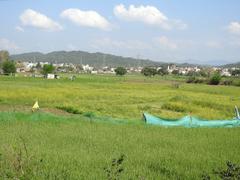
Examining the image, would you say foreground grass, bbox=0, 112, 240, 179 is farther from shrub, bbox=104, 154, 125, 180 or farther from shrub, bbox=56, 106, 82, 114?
shrub, bbox=56, 106, 82, 114

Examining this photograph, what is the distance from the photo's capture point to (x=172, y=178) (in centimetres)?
684

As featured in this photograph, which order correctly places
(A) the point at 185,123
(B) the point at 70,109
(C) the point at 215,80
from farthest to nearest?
(C) the point at 215,80 < (B) the point at 70,109 < (A) the point at 185,123

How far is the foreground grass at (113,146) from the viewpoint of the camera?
7.23m

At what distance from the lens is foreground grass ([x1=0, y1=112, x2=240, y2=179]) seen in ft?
23.7

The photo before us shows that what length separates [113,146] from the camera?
10.2 m

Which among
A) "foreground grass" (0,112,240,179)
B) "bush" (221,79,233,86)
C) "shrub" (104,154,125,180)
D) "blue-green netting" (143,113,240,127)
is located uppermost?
"shrub" (104,154,125,180)

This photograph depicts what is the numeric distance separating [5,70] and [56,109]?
67.0 metres

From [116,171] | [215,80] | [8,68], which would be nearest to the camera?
[116,171]

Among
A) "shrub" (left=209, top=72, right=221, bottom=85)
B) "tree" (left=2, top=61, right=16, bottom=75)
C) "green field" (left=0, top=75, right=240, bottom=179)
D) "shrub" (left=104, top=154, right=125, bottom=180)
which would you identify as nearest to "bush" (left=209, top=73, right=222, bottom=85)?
"shrub" (left=209, top=72, right=221, bottom=85)

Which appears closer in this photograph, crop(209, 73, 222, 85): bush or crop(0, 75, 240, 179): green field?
crop(0, 75, 240, 179): green field

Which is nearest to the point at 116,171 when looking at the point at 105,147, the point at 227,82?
the point at 105,147

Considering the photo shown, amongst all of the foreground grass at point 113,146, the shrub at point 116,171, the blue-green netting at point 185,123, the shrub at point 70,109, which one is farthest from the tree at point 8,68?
the shrub at point 116,171

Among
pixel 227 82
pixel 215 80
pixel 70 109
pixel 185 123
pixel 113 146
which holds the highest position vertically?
pixel 113 146

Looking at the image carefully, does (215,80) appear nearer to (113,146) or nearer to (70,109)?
(70,109)
